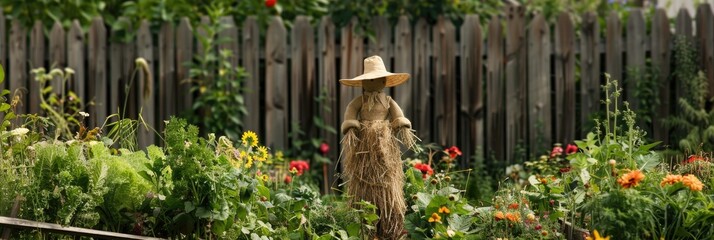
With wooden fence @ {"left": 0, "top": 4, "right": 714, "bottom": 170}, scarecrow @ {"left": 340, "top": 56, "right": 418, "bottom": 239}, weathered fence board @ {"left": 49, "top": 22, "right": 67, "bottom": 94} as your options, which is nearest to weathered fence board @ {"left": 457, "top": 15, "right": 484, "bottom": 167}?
wooden fence @ {"left": 0, "top": 4, "right": 714, "bottom": 170}

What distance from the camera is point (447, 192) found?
5418 mm

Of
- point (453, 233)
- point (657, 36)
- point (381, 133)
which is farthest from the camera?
point (657, 36)

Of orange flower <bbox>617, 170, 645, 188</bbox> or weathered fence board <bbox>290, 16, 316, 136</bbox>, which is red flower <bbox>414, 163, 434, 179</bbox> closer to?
orange flower <bbox>617, 170, 645, 188</bbox>

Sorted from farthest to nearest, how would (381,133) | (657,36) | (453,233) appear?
(657,36) < (381,133) < (453,233)

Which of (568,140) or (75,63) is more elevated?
(75,63)

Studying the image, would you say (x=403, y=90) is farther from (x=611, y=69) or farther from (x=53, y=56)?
(x=53, y=56)

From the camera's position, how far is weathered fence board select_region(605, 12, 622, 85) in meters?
8.70

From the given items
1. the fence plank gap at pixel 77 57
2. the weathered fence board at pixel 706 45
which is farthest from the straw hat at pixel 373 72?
the weathered fence board at pixel 706 45

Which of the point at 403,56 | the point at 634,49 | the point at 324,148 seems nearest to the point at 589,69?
the point at 634,49

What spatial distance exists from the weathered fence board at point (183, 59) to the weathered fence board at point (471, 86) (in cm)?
198

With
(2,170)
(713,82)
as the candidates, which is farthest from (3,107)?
(713,82)

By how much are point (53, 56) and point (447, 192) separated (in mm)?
4388

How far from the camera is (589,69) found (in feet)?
28.7

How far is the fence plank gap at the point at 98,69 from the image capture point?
880cm
